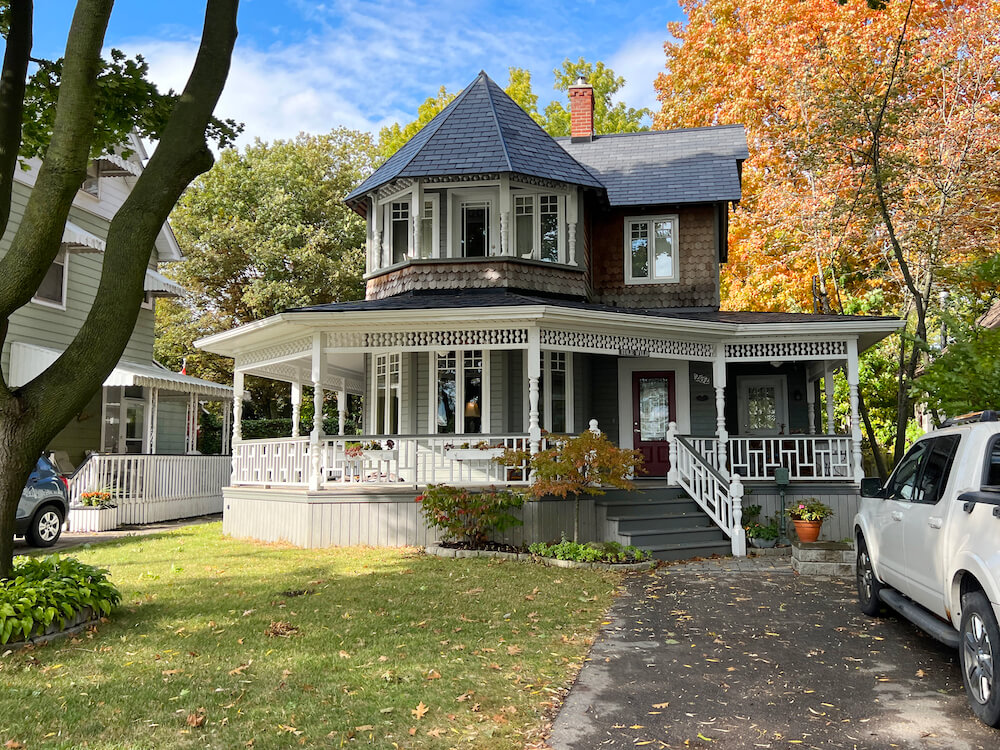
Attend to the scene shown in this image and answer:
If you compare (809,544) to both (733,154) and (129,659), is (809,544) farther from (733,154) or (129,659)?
(733,154)

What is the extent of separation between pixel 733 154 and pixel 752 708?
50.6ft

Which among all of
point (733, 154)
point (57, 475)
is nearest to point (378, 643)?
point (57, 475)

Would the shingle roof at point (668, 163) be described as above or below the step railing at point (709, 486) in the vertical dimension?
above

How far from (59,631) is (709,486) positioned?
970cm

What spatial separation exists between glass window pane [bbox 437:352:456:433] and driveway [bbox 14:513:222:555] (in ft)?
19.9

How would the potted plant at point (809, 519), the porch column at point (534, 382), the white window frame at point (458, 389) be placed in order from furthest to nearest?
the white window frame at point (458, 389) < the porch column at point (534, 382) < the potted plant at point (809, 519)

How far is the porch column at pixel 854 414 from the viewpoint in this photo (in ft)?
43.1

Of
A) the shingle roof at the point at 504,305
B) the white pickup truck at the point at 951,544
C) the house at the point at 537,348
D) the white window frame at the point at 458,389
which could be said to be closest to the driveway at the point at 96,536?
the house at the point at 537,348

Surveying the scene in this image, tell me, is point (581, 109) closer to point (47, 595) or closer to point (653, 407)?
point (653, 407)

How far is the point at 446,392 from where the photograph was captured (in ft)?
49.0

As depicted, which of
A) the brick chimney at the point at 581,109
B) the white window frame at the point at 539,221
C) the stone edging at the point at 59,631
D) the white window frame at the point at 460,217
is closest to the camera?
the stone edging at the point at 59,631

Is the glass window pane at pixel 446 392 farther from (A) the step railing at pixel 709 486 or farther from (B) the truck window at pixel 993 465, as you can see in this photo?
(B) the truck window at pixel 993 465

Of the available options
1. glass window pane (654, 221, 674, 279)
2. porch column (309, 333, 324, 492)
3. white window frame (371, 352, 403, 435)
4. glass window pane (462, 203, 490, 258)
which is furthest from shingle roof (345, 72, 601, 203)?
porch column (309, 333, 324, 492)

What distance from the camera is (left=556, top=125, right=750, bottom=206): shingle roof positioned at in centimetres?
1675
